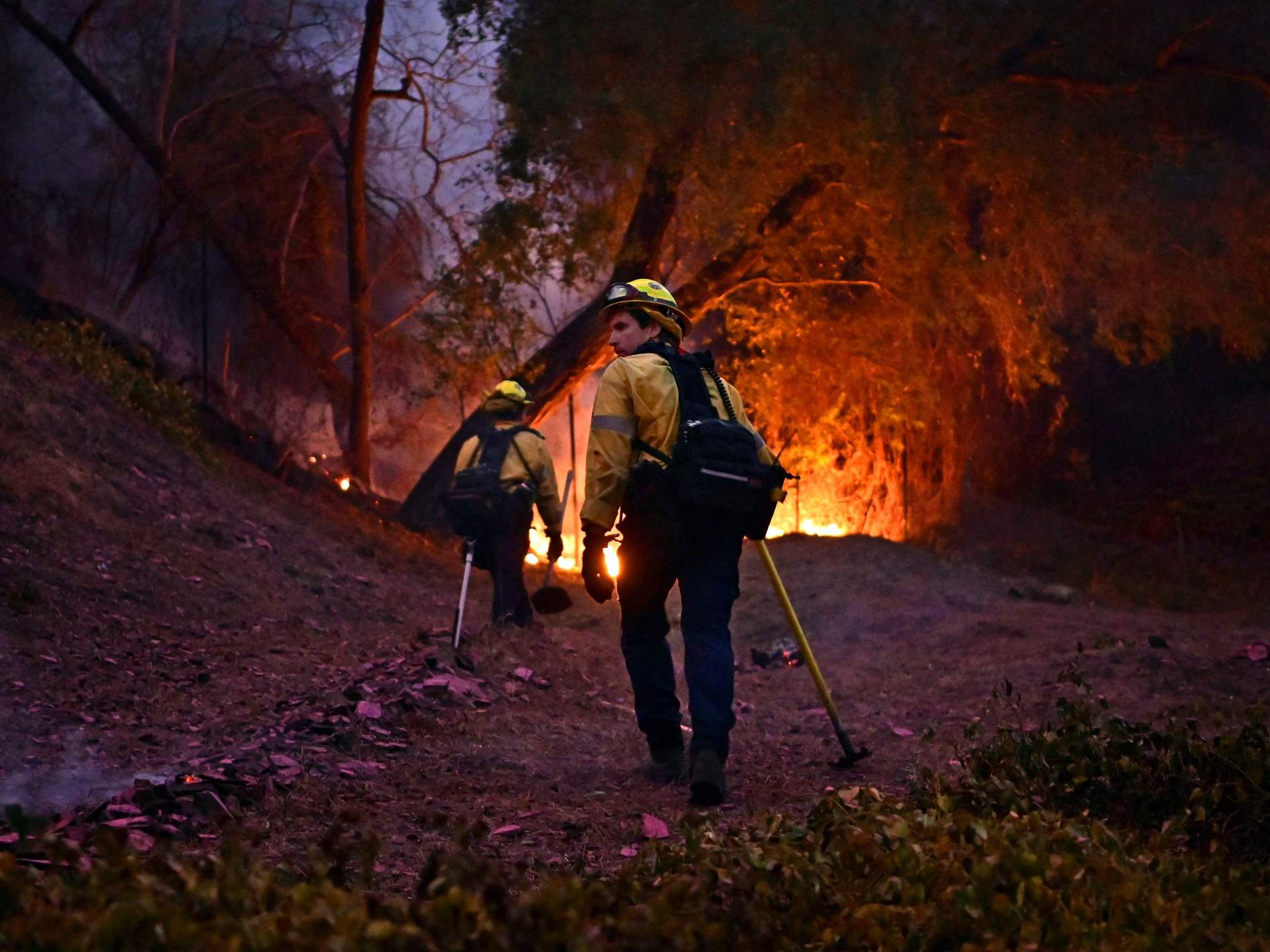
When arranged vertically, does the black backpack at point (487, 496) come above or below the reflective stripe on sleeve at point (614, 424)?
below

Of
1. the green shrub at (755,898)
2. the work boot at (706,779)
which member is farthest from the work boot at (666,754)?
the green shrub at (755,898)

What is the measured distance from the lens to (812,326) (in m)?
14.6

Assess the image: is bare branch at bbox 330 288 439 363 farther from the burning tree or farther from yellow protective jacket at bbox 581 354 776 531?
yellow protective jacket at bbox 581 354 776 531

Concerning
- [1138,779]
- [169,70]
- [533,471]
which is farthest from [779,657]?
[169,70]

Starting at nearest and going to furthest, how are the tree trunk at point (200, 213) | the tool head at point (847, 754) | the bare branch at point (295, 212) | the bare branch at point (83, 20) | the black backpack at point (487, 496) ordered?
1. the tool head at point (847, 754)
2. the black backpack at point (487, 496)
3. the bare branch at point (83, 20)
4. the tree trunk at point (200, 213)
5. the bare branch at point (295, 212)

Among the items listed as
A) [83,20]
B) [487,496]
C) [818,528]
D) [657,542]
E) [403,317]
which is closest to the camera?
[657,542]

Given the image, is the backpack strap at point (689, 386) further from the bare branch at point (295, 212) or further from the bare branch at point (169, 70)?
the bare branch at point (295, 212)

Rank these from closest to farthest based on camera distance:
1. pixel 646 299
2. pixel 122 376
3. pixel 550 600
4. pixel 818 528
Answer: pixel 646 299, pixel 550 600, pixel 122 376, pixel 818 528

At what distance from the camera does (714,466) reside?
16.3ft

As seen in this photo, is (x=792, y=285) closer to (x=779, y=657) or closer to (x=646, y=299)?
(x=779, y=657)

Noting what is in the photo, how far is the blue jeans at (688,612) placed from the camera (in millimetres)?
4992

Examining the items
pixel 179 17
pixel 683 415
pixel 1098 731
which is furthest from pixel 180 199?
pixel 1098 731

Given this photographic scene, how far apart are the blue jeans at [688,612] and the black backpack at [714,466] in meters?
0.13

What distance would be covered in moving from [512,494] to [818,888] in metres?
6.34
